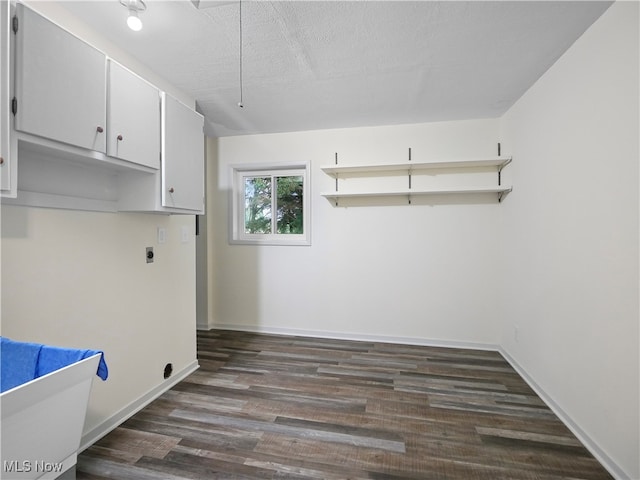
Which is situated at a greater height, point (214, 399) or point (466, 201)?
point (466, 201)

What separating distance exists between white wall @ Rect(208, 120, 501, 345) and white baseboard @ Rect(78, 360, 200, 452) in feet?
4.18

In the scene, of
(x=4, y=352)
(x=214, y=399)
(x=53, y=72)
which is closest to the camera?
(x=4, y=352)

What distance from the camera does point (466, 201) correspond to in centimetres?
322

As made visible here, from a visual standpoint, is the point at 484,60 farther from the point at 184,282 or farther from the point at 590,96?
the point at 184,282

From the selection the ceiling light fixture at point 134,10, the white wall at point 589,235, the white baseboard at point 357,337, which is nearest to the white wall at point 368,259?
the white baseboard at point 357,337

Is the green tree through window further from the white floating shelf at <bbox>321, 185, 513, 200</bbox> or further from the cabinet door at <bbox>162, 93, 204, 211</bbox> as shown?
the cabinet door at <bbox>162, 93, 204, 211</bbox>

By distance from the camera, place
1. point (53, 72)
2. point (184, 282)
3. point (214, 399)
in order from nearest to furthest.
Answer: point (53, 72) → point (214, 399) → point (184, 282)

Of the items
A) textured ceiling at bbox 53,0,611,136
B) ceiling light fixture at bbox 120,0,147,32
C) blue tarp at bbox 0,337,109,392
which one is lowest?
blue tarp at bbox 0,337,109,392

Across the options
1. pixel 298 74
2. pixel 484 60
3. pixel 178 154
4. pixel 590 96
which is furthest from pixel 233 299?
pixel 590 96

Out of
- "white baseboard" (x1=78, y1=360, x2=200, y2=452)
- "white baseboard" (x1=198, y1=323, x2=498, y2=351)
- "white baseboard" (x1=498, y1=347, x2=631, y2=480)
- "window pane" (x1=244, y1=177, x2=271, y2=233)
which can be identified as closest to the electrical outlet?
"white baseboard" (x1=78, y1=360, x2=200, y2=452)

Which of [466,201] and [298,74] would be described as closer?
[298,74]

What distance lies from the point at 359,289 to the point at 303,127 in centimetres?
197

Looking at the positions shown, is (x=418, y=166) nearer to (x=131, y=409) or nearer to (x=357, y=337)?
(x=357, y=337)

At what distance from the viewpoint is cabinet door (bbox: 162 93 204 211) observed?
6.43ft
